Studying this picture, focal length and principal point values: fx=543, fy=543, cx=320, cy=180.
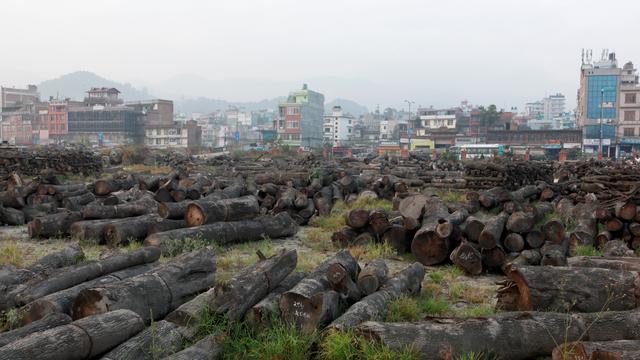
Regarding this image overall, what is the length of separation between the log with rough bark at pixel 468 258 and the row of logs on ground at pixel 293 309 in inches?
64.6

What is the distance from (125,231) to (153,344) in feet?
20.0

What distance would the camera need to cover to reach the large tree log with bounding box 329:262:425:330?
5.39 meters

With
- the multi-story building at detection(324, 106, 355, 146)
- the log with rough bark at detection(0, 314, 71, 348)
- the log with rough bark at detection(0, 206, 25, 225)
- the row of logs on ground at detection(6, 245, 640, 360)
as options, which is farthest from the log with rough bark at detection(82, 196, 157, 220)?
the multi-story building at detection(324, 106, 355, 146)

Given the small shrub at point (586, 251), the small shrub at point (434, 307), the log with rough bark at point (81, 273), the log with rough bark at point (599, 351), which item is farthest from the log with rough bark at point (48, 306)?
the small shrub at point (586, 251)

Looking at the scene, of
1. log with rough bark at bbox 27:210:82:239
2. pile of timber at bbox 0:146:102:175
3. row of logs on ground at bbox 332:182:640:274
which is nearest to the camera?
row of logs on ground at bbox 332:182:640:274

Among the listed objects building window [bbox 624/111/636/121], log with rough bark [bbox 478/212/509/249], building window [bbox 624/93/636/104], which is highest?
building window [bbox 624/93/636/104]

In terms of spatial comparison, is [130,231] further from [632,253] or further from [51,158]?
[51,158]

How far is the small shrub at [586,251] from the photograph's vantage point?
9.35 meters

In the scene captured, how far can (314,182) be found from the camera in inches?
668

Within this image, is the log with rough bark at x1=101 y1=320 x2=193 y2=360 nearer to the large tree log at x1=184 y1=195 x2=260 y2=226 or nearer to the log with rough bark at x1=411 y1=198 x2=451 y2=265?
the log with rough bark at x1=411 y1=198 x2=451 y2=265

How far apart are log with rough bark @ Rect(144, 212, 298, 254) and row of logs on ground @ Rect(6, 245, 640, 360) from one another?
2.12 m

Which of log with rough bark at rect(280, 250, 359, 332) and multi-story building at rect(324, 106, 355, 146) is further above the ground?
Result: multi-story building at rect(324, 106, 355, 146)

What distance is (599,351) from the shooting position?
3.94 m

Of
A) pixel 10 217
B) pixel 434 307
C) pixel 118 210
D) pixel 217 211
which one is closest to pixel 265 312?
pixel 434 307
